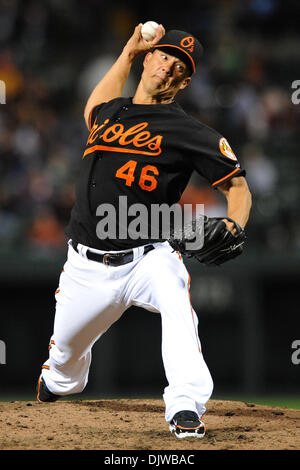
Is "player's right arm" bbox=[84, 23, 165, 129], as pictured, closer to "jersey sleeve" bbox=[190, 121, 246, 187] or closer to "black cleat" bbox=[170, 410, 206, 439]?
"jersey sleeve" bbox=[190, 121, 246, 187]

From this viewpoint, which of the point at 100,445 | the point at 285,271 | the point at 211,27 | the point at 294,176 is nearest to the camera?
the point at 100,445

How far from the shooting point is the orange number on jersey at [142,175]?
12.6 feet

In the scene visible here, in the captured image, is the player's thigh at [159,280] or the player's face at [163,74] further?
the player's face at [163,74]

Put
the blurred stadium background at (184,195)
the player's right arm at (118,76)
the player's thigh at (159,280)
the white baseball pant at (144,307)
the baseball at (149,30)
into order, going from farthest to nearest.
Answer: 1. the blurred stadium background at (184,195)
2. the player's right arm at (118,76)
3. the baseball at (149,30)
4. the player's thigh at (159,280)
5. the white baseball pant at (144,307)

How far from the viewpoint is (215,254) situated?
3.65 metres

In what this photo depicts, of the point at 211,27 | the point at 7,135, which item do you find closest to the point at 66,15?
the point at 211,27

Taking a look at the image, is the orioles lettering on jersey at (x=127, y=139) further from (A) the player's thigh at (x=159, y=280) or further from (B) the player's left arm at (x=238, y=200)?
(A) the player's thigh at (x=159, y=280)

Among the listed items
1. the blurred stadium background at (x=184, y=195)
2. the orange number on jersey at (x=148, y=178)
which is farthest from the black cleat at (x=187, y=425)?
the blurred stadium background at (x=184, y=195)

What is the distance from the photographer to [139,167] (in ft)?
12.6

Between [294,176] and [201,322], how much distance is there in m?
2.49

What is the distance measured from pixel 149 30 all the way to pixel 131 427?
214 cm

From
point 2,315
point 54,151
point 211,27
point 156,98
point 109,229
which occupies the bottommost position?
point 2,315

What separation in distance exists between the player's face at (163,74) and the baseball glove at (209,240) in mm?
807

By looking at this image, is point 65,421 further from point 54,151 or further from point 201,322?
point 54,151
